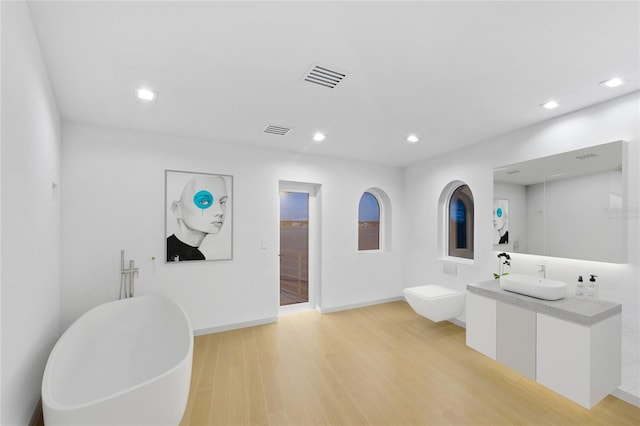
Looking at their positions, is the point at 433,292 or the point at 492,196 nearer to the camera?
the point at 492,196

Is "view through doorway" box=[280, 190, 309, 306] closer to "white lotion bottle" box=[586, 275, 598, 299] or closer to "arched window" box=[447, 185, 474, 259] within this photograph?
"arched window" box=[447, 185, 474, 259]

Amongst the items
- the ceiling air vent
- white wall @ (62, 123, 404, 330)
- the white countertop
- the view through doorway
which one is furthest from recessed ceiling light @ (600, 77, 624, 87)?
the view through doorway

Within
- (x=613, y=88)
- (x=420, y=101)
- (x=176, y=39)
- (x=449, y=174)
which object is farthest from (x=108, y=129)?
(x=613, y=88)

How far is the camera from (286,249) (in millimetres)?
4133

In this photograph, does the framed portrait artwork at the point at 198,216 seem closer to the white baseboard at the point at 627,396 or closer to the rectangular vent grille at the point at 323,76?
the rectangular vent grille at the point at 323,76

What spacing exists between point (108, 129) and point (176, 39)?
2067mm

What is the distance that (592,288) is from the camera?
231cm

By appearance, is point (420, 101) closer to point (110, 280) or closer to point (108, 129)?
point (108, 129)

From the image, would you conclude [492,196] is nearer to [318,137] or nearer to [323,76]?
[318,137]

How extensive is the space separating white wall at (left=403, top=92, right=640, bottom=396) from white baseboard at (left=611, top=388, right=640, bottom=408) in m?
0.03

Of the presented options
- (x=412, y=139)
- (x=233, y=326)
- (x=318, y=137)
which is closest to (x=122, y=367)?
(x=233, y=326)

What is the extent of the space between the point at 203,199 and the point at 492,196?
3631 mm

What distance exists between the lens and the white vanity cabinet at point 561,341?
192 cm

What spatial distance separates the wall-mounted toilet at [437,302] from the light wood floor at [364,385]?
10.4 inches
